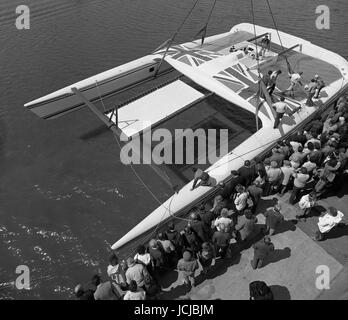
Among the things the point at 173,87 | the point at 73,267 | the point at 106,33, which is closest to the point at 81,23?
the point at 106,33

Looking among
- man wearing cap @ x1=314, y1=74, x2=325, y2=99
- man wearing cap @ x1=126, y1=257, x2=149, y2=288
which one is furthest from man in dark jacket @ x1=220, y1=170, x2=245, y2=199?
man wearing cap @ x1=314, y1=74, x2=325, y2=99

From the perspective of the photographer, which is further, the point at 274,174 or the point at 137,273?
the point at 274,174

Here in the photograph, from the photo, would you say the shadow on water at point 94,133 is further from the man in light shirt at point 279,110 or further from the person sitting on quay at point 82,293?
the person sitting on quay at point 82,293

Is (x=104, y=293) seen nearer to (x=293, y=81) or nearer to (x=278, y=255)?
(x=278, y=255)

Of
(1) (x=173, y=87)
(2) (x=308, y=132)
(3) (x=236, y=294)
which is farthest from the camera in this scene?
(1) (x=173, y=87)

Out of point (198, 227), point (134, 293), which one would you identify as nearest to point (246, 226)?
point (198, 227)

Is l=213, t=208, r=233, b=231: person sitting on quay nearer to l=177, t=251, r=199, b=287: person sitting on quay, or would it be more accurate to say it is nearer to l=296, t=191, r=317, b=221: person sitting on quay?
l=177, t=251, r=199, b=287: person sitting on quay

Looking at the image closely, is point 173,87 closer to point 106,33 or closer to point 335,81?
point 335,81
